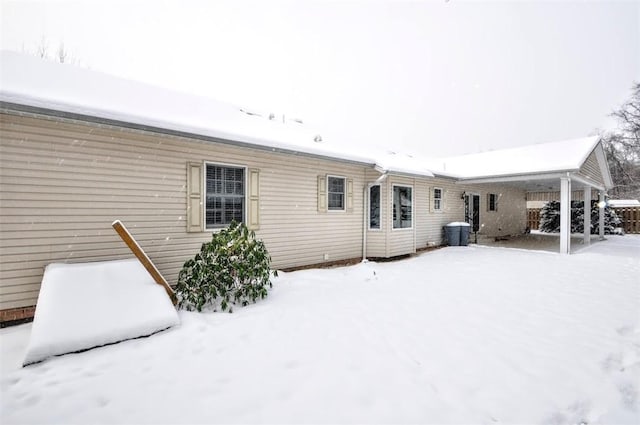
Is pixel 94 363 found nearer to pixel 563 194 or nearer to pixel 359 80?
pixel 563 194

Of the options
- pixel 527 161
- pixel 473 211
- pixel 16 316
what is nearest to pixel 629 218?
pixel 527 161

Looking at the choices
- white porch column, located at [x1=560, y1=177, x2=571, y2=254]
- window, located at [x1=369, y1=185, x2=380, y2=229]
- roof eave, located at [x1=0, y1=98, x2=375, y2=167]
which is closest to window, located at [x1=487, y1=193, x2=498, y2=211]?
white porch column, located at [x1=560, y1=177, x2=571, y2=254]

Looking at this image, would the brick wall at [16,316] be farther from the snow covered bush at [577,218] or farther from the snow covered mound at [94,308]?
the snow covered bush at [577,218]

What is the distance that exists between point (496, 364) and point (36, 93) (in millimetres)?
6318

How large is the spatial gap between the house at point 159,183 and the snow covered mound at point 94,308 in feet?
2.01

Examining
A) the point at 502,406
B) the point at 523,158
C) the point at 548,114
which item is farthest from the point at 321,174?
the point at 548,114

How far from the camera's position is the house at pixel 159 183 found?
3.88 metres

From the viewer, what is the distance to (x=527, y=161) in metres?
11.4

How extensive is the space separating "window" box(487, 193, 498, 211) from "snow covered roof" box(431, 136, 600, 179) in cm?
182

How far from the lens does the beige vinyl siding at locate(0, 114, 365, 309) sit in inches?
151

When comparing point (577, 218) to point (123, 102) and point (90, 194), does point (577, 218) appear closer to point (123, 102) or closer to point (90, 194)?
point (123, 102)

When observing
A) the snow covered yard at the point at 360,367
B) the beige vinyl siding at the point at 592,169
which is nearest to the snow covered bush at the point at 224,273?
the snow covered yard at the point at 360,367

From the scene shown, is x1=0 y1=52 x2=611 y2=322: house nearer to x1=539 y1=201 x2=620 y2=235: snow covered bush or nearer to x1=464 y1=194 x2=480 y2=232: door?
x1=464 y1=194 x2=480 y2=232: door

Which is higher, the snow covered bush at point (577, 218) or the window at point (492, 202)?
the window at point (492, 202)
